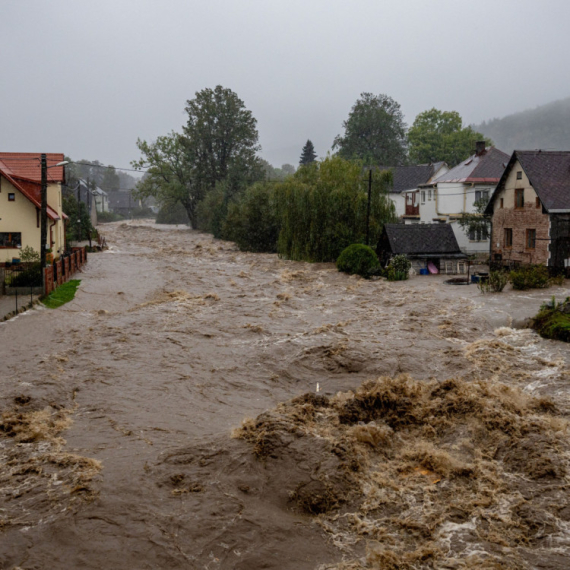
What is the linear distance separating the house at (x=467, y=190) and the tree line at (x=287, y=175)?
432cm

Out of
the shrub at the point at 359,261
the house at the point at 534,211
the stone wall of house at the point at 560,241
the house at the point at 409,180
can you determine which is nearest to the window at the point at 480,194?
the house at the point at 534,211

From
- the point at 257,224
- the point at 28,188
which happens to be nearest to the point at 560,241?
the point at 257,224

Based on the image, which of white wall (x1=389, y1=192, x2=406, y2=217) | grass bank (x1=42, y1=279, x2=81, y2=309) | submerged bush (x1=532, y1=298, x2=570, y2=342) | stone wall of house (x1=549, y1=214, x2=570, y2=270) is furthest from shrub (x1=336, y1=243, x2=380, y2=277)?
white wall (x1=389, y1=192, x2=406, y2=217)

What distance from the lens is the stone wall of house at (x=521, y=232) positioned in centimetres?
3117

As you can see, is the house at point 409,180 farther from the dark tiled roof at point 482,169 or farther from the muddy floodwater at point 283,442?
the muddy floodwater at point 283,442

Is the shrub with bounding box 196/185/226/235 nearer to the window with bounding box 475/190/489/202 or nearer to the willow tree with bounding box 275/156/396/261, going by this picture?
the willow tree with bounding box 275/156/396/261

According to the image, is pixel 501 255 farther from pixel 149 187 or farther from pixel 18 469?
pixel 149 187

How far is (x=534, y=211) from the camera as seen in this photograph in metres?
31.9

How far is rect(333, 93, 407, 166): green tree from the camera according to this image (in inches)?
3467

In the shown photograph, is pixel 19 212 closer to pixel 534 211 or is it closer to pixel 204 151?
pixel 534 211

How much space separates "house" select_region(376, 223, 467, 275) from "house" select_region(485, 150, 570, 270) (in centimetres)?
237

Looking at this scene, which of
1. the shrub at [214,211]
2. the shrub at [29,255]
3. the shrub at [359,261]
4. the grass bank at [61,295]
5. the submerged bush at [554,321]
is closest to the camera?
the submerged bush at [554,321]

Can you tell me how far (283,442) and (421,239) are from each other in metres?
27.2

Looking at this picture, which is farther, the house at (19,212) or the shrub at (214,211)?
the shrub at (214,211)
